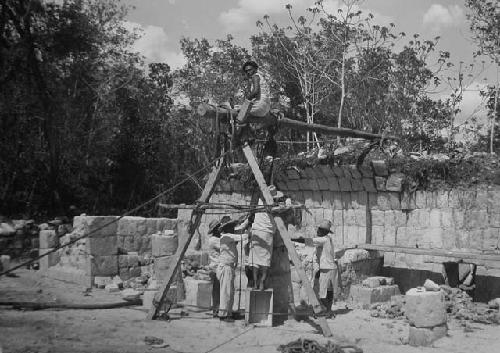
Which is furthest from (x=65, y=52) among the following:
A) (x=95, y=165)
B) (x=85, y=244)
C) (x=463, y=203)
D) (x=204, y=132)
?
(x=463, y=203)

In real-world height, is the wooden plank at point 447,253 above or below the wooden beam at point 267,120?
below

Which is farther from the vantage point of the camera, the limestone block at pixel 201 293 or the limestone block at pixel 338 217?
the limestone block at pixel 338 217

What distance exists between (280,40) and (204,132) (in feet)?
16.4

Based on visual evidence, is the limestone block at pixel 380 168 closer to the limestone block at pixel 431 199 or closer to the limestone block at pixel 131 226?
the limestone block at pixel 431 199

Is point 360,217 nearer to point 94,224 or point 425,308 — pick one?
point 425,308

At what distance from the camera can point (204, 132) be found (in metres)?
22.4

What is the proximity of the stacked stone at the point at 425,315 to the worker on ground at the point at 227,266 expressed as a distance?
2.60 m

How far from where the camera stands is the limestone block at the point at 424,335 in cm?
638

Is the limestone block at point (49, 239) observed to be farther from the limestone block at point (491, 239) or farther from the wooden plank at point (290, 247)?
the limestone block at point (491, 239)

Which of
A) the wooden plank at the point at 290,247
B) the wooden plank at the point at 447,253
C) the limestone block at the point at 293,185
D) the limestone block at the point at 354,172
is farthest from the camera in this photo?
the limestone block at the point at 293,185

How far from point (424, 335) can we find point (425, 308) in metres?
0.34

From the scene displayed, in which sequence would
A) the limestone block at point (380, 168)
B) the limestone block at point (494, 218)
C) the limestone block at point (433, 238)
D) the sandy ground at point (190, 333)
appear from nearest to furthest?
the sandy ground at point (190, 333), the limestone block at point (494, 218), the limestone block at point (433, 238), the limestone block at point (380, 168)

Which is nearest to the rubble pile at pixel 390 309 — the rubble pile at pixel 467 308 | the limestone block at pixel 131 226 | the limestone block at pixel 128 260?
the rubble pile at pixel 467 308

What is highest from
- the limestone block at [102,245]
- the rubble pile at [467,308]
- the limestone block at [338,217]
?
the limestone block at [338,217]
